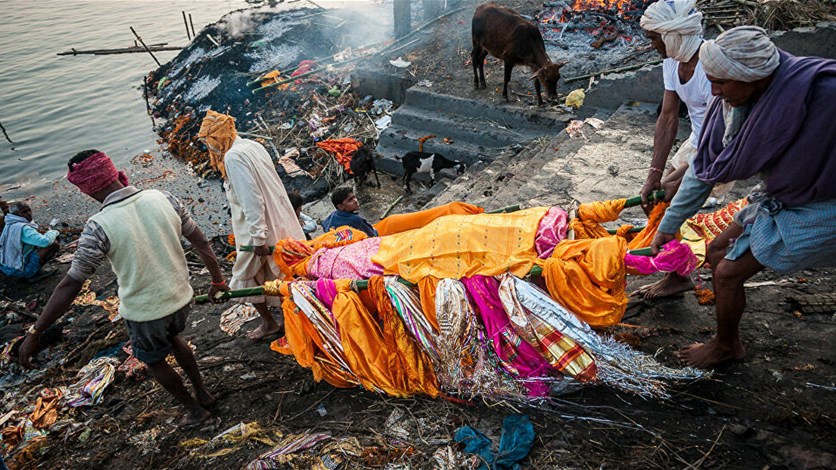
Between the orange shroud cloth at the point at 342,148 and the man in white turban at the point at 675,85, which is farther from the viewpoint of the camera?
the orange shroud cloth at the point at 342,148

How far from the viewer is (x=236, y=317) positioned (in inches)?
207

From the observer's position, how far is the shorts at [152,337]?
3.26m

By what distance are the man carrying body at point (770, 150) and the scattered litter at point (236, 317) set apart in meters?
4.28

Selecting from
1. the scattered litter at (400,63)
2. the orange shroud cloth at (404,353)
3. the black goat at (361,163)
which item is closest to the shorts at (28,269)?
the black goat at (361,163)

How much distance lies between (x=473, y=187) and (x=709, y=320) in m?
3.93

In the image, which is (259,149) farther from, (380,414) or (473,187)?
(473,187)

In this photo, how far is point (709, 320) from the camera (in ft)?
10.7

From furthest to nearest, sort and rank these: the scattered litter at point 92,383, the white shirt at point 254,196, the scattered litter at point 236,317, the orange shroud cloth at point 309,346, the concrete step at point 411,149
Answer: the concrete step at point 411,149 < the scattered litter at point 236,317 < the scattered litter at point 92,383 < the white shirt at point 254,196 < the orange shroud cloth at point 309,346

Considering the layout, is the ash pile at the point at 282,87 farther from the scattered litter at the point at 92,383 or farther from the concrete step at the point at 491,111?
the scattered litter at the point at 92,383

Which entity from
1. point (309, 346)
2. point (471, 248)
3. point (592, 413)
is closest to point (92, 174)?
point (309, 346)

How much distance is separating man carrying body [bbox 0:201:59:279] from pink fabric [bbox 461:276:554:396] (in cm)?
740

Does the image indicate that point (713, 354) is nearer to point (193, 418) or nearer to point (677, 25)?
point (677, 25)

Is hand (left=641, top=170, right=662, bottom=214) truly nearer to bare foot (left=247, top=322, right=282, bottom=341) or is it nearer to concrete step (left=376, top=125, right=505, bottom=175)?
bare foot (left=247, top=322, right=282, bottom=341)

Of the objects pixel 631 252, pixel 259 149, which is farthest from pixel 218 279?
pixel 631 252
